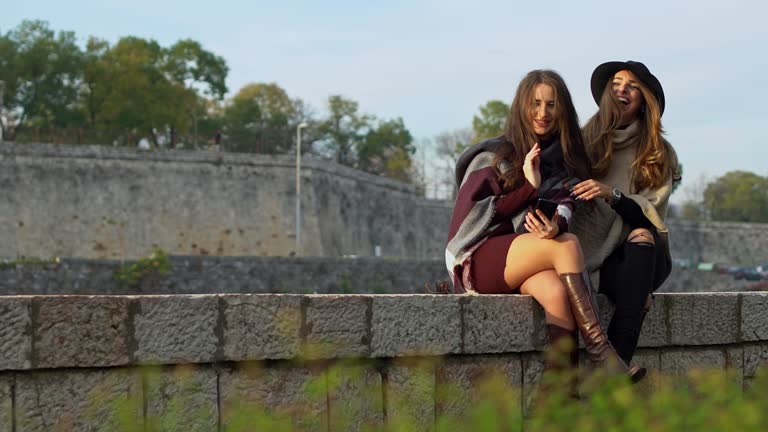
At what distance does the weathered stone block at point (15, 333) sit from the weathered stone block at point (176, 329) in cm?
44

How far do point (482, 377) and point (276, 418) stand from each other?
1246 millimetres

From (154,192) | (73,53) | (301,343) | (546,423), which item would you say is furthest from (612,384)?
(73,53)

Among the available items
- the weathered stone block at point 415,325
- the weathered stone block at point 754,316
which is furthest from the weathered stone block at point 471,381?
the weathered stone block at point 754,316

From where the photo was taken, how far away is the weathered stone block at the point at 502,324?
5.93 m

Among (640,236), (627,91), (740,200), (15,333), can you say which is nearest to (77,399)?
(15,333)

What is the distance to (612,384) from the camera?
508cm

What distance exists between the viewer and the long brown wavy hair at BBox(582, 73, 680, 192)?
6.51 metres

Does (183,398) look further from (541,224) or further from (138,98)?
(138,98)

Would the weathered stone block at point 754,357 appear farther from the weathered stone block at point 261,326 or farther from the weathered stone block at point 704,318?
the weathered stone block at point 261,326

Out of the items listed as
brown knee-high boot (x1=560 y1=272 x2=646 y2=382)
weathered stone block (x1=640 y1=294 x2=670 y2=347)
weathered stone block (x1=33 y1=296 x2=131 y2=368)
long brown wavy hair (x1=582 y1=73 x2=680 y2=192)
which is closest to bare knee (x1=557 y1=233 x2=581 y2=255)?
brown knee-high boot (x1=560 y1=272 x2=646 y2=382)

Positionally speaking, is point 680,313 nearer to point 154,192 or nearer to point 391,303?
point 391,303

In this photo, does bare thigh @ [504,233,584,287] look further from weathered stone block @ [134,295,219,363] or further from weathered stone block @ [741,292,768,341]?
weathered stone block @ [741,292,768,341]

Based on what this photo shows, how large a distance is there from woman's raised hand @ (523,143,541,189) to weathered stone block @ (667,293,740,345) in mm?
1165

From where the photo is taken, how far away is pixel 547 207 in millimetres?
6070
